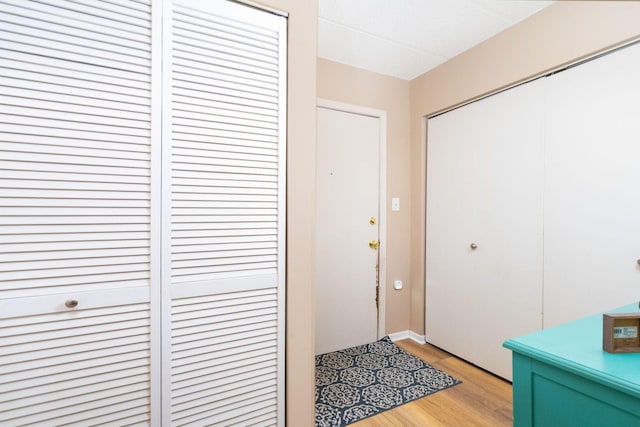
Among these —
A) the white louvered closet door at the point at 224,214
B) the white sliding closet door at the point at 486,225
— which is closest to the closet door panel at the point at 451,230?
the white sliding closet door at the point at 486,225

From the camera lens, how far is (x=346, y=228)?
242 cm

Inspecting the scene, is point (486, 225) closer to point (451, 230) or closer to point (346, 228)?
point (451, 230)

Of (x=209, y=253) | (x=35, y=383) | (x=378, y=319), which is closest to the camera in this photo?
(x=35, y=383)

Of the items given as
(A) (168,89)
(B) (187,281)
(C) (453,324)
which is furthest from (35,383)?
(C) (453,324)

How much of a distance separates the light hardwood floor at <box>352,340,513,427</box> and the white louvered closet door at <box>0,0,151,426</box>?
4.14 ft

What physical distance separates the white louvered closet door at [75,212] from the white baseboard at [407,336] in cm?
205

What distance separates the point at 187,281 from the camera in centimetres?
107

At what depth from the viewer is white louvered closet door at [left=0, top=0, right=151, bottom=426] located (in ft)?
2.83

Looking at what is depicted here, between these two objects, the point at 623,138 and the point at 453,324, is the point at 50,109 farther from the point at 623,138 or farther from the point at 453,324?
the point at 453,324

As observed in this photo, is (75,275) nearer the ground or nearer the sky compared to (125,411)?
nearer the sky

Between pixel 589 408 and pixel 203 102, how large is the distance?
144 cm

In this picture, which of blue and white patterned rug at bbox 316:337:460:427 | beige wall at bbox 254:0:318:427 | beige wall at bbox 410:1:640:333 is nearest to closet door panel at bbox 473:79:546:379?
beige wall at bbox 410:1:640:333

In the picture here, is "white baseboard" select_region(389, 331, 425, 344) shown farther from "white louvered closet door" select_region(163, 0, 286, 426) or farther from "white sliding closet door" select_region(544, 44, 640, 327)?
"white louvered closet door" select_region(163, 0, 286, 426)

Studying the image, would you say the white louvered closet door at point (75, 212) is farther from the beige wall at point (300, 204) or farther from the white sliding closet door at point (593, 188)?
the white sliding closet door at point (593, 188)
